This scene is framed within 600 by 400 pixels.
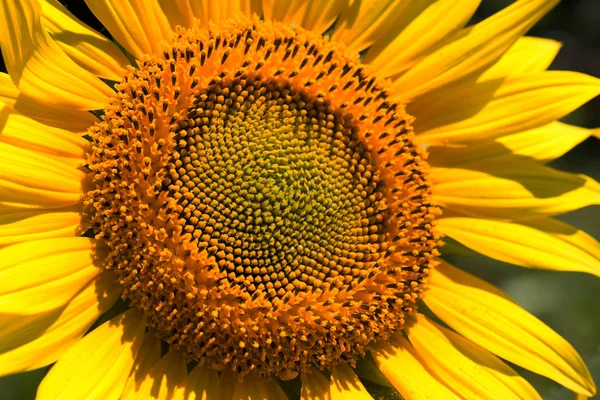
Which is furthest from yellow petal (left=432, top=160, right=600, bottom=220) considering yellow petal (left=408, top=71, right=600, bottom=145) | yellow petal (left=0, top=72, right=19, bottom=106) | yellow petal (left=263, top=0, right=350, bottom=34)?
yellow petal (left=0, top=72, right=19, bottom=106)

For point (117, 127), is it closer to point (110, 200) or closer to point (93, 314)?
point (110, 200)

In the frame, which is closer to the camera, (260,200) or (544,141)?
(260,200)

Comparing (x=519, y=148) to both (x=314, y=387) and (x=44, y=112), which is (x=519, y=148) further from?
(x=44, y=112)

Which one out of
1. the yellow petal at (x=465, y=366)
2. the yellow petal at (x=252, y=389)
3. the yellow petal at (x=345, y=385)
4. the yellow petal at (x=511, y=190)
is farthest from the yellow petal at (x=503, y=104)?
the yellow petal at (x=252, y=389)

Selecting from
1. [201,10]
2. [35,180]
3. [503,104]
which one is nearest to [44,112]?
[35,180]

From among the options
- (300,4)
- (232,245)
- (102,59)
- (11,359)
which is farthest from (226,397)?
(300,4)

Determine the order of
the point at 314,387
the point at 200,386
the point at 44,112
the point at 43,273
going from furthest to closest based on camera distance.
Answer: the point at 314,387
the point at 200,386
the point at 44,112
the point at 43,273

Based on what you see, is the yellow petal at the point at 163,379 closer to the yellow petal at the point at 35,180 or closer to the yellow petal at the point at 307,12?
the yellow petal at the point at 35,180
